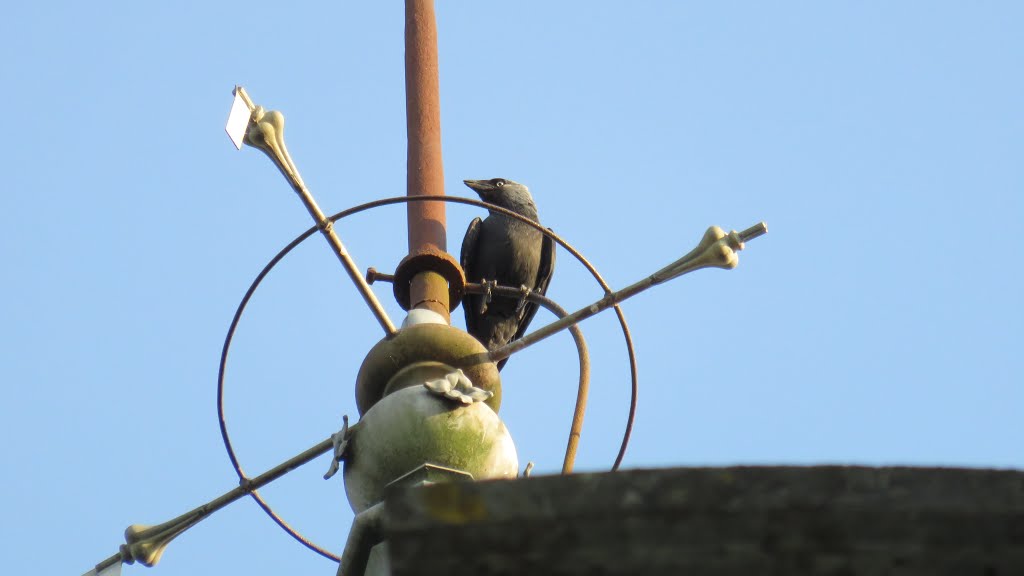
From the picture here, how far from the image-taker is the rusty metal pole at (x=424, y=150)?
158 inches

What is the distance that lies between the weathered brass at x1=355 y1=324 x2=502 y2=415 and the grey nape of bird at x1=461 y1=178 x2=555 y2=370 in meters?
3.75

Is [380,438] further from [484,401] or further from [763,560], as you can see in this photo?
[763,560]

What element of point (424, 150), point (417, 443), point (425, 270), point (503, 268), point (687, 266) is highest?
point (503, 268)

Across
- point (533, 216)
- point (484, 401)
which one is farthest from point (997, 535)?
point (533, 216)

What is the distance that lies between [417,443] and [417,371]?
343mm

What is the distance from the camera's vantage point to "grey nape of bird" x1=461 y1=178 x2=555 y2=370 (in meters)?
7.48

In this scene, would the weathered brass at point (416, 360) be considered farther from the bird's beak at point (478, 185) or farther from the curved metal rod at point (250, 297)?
the bird's beak at point (478, 185)

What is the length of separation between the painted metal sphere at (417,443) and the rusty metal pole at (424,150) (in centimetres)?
73

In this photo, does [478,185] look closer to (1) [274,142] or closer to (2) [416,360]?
(1) [274,142]

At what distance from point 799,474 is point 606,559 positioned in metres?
0.22

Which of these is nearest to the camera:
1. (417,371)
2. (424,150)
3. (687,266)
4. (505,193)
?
(417,371)

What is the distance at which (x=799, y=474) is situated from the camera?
1548 millimetres

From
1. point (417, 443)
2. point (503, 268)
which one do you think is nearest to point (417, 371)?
point (417, 443)

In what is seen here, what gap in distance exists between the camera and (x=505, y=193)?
844 cm
